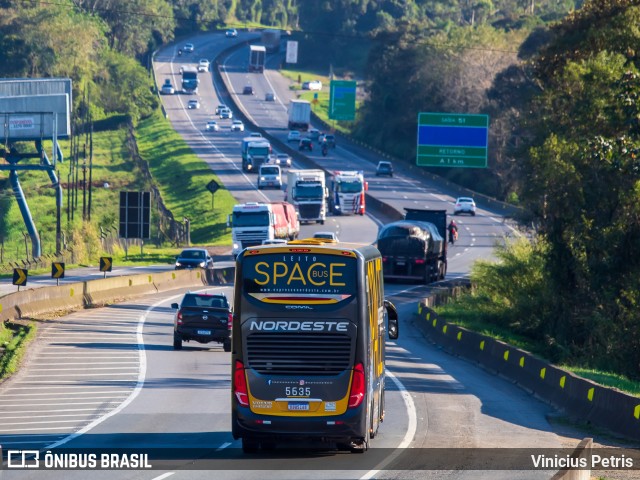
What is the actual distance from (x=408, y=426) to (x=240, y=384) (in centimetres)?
459

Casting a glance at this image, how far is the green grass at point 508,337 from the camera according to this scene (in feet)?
84.4

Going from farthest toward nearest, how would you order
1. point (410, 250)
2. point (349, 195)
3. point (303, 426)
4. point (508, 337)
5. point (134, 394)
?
1. point (349, 195)
2. point (410, 250)
3. point (508, 337)
4. point (134, 394)
5. point (303, 426)

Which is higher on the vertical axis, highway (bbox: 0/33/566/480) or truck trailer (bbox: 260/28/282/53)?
truck trailer (bbox: 260/28/282/53)

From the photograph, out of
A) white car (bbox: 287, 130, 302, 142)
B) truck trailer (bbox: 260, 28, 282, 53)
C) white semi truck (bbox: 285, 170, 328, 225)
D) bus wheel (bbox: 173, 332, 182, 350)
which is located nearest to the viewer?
bus wheel (bbox: 173, 332, 182, 350)

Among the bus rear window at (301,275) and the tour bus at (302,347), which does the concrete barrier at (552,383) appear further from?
the bus rear window at (301,275)

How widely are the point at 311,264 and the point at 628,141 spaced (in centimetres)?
1671

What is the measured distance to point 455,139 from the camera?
67.1 meters

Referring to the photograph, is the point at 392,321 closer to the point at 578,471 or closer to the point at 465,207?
the point at 578,471

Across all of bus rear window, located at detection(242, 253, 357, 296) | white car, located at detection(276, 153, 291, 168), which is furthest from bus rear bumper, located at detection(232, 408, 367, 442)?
white car, located at detection(276, 153, 291, 168)

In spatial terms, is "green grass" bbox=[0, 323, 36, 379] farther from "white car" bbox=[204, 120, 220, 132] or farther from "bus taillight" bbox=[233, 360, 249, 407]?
"white car" bbox=[204, 120, 220, 132]

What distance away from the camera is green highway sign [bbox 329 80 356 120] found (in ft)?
351

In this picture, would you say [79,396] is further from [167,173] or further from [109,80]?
[109,80]

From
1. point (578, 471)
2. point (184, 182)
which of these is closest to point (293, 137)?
point (184, 182)

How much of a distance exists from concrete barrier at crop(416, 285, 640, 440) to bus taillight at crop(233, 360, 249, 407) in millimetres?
6646
